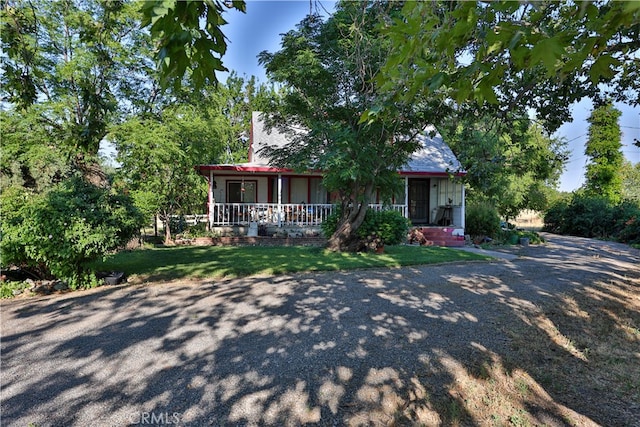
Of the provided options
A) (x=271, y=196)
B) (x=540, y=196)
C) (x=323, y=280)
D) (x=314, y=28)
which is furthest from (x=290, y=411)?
(x=540, y=196)

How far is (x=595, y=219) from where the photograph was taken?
728 inches

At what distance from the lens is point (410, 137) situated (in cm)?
923

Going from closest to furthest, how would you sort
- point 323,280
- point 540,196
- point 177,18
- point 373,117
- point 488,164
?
1. point 177,18
2. point 373,117
3. point 323,280
4. point 488,164
5. point 540,196

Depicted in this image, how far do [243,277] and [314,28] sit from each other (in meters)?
6.52

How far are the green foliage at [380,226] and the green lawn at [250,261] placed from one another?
0.57 m

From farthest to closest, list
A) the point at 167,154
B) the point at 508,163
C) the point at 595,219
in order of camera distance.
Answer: the point at 595,219 → the point at 508,163 → the point at 167,154

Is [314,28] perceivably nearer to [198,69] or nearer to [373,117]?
[373,117]

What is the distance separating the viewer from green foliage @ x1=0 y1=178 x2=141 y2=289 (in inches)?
216

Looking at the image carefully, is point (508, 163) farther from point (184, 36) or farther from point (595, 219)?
point (184, 36)

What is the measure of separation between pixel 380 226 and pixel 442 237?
463 cm

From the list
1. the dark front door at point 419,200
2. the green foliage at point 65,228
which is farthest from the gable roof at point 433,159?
the green foliage at point 65,228

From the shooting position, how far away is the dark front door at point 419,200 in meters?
17.5

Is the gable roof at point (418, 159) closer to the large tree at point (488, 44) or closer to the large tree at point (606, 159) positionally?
the large tree at point (606, 159)

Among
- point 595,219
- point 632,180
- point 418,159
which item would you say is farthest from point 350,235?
point 632,180
